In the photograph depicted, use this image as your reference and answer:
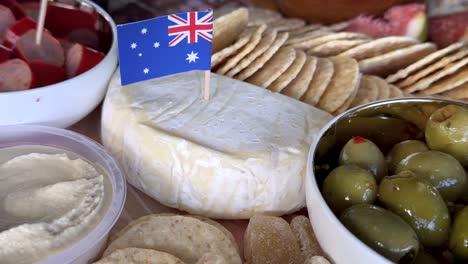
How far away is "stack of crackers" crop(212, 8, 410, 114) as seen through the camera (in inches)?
59.7

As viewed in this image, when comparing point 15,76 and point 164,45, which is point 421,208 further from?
point 15,76

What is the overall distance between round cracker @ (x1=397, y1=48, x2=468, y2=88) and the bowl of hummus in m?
0.89

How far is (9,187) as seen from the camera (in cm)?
118

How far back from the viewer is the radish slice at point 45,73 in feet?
4.54

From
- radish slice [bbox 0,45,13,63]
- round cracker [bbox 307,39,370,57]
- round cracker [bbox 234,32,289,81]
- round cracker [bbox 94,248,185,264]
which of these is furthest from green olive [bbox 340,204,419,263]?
radish slice [bbox 0,45,13,63]

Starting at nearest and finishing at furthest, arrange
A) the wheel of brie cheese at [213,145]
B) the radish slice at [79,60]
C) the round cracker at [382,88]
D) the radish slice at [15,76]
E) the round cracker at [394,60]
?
the wheel of brie cheese at [213,145]
the radish slice at [15,76]
the radish slice at [79,60]
the round cracker at [382,88]
the round cracker at [394,60]

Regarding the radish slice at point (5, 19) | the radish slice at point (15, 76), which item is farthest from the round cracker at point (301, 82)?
the radish slice at point (5, 19)

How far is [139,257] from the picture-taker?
109 centimetres

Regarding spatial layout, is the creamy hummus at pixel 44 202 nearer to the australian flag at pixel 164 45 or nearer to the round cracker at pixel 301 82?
the australian flag at pixel 164 45

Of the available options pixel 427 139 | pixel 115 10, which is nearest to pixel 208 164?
pixel 427 139

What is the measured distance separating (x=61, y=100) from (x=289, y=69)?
0.62 meters

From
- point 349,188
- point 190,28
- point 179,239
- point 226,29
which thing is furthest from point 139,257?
point 226,29

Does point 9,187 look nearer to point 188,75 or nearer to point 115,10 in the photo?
point 188,75

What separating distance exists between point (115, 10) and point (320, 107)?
85 cm
